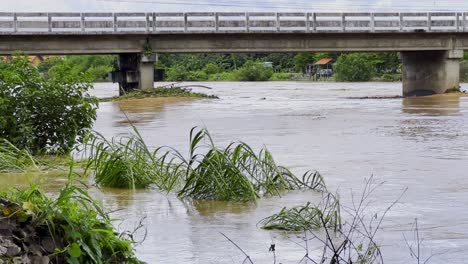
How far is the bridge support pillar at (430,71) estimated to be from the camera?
185 feet

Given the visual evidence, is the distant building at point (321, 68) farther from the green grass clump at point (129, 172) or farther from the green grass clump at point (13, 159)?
the green grass clump at point (129, 172)

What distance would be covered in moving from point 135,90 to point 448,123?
25754 millimetres

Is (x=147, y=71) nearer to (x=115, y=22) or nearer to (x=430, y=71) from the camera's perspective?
(x=115, y=22)

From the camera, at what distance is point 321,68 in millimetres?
129000

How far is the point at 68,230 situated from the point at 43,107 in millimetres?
10772

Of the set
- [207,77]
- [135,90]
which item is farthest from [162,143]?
[207,77]

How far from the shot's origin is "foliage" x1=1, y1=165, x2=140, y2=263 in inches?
277

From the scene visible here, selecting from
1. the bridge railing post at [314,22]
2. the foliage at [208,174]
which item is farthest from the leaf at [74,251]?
the bridge railing post at [314,22]

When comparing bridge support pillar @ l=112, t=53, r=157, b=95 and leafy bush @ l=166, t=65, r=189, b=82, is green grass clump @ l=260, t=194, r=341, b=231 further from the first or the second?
leafy bush @ l=166, t=65, r=189, b=82

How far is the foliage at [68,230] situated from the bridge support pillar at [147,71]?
45934mm

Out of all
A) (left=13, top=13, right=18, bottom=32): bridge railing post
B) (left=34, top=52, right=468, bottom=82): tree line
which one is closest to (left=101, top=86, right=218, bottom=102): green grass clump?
(left=13, top=13, right=18, bottom=32): bridge railing post

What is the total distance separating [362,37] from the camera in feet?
183

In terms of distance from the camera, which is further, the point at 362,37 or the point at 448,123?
the point at 362,37

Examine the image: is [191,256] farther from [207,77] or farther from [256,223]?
[207,77]
